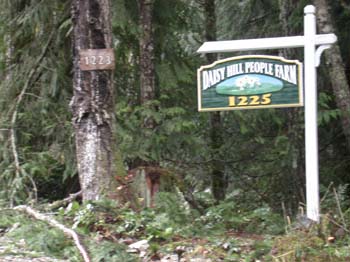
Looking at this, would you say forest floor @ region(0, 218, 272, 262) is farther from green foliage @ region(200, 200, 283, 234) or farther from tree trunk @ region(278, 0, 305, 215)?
tree trunk @ region(278, 0, 305, 215)

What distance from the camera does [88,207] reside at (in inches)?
272

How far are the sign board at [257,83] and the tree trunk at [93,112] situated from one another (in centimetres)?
145

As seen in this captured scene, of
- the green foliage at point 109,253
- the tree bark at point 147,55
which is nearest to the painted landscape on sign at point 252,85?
the green foliage at point 109,253

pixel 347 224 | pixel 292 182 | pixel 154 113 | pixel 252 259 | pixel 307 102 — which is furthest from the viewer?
pixel 292 182

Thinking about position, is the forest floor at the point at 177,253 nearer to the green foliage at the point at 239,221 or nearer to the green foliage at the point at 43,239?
the green foliage at the point at 43,239

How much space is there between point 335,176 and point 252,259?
616 centimetres

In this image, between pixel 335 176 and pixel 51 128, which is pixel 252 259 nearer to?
pixel 51 128

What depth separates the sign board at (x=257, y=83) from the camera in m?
7.17

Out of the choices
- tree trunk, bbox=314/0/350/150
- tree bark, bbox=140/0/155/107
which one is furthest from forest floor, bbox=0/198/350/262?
tree bark, bbox=140/0/155/107

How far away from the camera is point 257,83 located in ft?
23.6

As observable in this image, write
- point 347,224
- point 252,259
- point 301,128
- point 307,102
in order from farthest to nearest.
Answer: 1. point 301,128
2. point 307,102
3. point 347,224
4. point 252,259

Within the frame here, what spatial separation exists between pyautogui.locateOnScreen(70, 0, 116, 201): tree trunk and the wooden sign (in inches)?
3.2

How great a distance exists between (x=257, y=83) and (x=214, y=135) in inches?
258

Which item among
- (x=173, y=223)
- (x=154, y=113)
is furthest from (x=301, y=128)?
(x=173, y=223)
